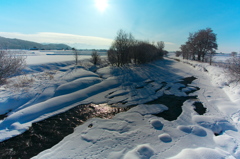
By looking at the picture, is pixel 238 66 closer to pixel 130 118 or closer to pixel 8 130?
pixel 130 118

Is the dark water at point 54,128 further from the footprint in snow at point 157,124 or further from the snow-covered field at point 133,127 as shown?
the footprint in snow at point 157,124

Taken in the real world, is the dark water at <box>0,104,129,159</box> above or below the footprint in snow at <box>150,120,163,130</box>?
below

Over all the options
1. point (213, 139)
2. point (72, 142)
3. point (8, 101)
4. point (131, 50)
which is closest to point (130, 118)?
point (72, 142)

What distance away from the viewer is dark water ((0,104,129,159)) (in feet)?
13.4

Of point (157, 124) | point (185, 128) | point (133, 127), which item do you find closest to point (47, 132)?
point (133, 127)

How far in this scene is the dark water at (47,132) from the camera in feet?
13.4

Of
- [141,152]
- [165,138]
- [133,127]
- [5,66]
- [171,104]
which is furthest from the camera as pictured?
[171,104]

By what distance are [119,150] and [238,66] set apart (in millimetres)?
11625

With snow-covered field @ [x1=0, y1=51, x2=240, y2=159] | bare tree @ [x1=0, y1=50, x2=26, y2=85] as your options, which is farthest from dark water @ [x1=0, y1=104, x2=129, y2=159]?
bare tree @ [x1=0, y1=50, x2=26, y2=85]

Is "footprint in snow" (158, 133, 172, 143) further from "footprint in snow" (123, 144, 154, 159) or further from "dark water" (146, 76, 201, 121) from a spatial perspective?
"dark water" (146, 76, 201, 121)

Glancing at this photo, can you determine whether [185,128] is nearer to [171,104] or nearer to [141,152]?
[141,152]

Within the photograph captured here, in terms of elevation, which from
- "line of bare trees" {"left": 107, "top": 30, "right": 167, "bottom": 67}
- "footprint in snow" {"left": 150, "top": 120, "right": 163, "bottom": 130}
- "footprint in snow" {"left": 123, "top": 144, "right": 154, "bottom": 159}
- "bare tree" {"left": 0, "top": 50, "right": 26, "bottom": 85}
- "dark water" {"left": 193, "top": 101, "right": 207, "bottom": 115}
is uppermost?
"line of bare trees" {"left": 107, "top": 30, "right": 167, "bottom": 67}

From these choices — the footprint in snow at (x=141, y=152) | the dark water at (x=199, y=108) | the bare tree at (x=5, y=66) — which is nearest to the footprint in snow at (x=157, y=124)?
the footprint in snow at (x=141, y=152)

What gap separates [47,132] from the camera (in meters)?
5.07
